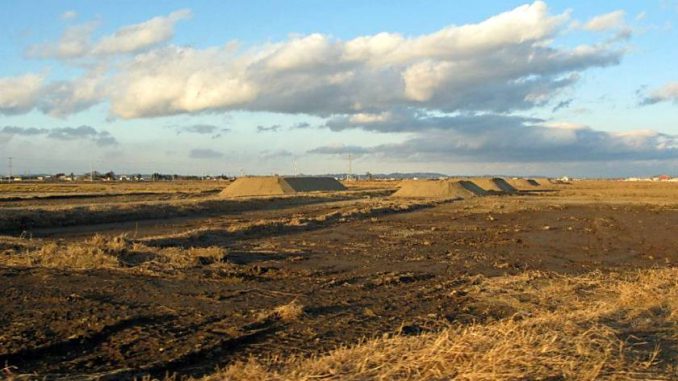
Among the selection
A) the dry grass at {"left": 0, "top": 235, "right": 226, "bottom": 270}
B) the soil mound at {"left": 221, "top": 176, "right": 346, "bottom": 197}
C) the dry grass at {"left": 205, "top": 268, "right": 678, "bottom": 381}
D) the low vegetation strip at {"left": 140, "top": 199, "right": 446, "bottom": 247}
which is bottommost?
the low vegetation strip at {"left": 140, "top": 199, "right": 446, "bottom": 247}

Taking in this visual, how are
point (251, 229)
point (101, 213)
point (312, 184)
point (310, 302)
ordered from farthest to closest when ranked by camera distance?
1. point (312, 184)
2. point (101, 213)
3. point (251, 229)
4. point (310, 302)

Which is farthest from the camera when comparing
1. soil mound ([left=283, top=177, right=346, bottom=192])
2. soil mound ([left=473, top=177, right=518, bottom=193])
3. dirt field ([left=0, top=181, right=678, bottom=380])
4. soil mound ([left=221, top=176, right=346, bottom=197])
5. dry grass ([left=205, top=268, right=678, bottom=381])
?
soil mound ([left=473, top=177, right=518, bottom=193])

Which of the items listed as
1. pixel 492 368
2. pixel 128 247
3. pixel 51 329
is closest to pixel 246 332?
pixel 51 329

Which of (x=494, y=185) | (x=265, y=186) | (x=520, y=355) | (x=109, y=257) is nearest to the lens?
(x=520, y=355)

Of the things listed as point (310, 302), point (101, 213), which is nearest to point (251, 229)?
point (101, 213)

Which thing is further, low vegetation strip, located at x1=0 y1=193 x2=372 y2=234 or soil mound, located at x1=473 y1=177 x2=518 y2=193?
soil mound, located at x1=473 y1=177 x2=518 y2=193

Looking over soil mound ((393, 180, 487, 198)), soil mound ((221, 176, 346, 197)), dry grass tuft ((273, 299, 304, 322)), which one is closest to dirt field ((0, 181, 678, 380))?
dry grass tuft ((273, 299, 304, 322))

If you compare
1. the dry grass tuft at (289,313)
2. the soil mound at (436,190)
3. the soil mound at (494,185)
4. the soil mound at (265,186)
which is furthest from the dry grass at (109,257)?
the soil mound at (494,185)

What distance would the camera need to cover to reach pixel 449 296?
1120 centimetres

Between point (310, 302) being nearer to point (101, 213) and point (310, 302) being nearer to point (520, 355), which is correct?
point (520, 355)

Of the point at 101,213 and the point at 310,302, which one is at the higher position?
the point at 101,213

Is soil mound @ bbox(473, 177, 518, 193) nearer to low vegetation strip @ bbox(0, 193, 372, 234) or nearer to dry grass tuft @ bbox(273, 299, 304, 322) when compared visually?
low vegetation strip @ bbox(0, 193, 372, 234)

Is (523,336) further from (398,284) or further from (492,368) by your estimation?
(398,284)

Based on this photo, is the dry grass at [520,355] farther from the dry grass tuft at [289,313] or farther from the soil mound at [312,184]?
the soil mound at [312,184]
